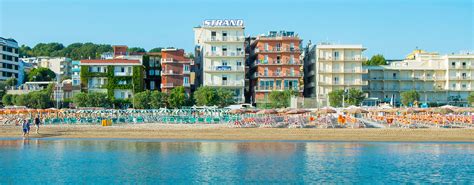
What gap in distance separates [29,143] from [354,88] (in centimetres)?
5583

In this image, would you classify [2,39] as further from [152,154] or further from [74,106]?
[152,154]

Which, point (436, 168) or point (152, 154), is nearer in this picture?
point (436, 168)

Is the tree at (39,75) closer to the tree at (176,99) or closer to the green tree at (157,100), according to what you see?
the green tree at (157,100)

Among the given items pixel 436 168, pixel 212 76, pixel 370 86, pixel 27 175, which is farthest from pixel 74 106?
pixel 436 168

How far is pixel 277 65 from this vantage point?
92.6 metres

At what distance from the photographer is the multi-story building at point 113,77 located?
91.8 m

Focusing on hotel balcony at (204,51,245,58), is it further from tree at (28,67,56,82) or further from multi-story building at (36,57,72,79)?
multi-story building at (36,57,72,79)

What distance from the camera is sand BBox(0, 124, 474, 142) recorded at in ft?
176

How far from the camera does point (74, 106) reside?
90.2 metres

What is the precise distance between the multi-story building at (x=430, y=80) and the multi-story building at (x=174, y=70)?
3020cm

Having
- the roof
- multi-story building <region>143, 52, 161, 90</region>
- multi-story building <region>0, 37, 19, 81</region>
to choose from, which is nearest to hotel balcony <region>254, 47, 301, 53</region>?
multi-story building <region>143, 52, 161, 90</region>

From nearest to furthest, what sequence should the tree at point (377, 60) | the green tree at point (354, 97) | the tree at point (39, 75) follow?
the green tree at point (354, 97) < the tree at point (377, 60) < the tree at point (39, 75)

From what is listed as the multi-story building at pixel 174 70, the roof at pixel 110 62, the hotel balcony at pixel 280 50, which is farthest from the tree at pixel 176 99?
the hotel balcony at pixel 280 50

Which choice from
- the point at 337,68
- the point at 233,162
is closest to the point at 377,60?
the point at 337,68
